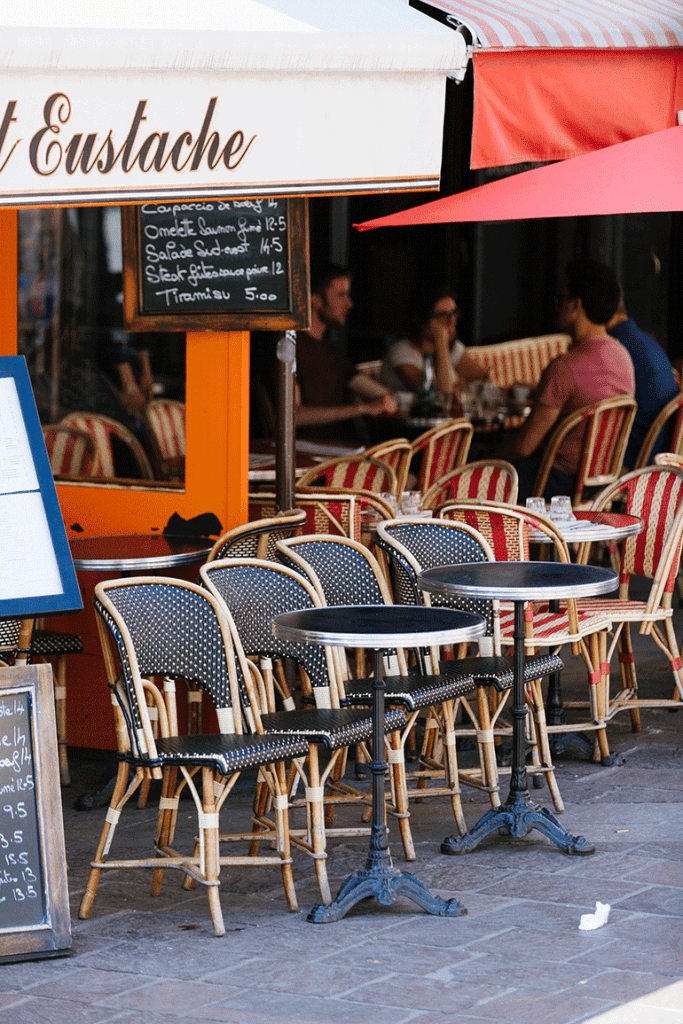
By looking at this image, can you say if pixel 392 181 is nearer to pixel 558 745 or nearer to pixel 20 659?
pixel 20 659

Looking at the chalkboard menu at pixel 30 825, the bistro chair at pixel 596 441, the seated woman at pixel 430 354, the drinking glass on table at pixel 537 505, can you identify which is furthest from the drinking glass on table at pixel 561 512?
the seated woman at pixel 430 354

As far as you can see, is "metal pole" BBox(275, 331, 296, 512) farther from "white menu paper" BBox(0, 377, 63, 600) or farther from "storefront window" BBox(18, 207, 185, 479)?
"storefront window" BBox(18, 207, 185, 479)

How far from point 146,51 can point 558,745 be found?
3.49m

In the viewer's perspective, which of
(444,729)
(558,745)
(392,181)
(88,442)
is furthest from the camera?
(88,442)

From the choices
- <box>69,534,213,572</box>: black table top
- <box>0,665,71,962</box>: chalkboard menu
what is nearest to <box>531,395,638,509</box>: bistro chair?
<box>69,534,213,572</box>: black table top

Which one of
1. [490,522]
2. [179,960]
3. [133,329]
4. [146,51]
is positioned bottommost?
[179,960]

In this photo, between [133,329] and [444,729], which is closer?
[444,729]

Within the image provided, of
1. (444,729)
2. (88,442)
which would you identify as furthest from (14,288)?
(444,729)

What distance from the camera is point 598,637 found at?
6.21m

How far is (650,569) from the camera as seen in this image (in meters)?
6.74

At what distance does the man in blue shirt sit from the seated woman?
4.36 feet

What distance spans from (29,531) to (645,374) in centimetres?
536

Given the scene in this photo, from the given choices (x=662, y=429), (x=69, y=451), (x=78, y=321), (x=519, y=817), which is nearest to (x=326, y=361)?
(x=662, y=429)

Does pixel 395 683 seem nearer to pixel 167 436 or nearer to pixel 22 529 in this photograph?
pixel 22 529
